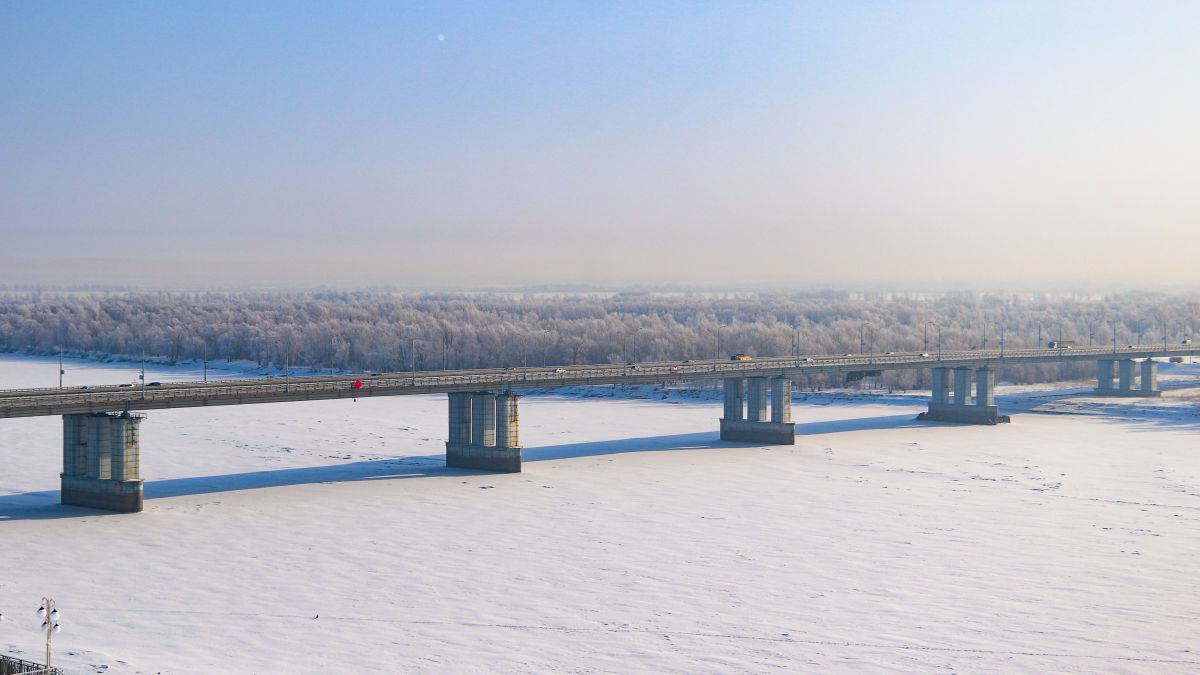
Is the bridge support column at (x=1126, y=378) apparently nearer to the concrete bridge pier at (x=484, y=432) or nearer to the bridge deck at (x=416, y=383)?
the bridge deck at (x=416, y=383)

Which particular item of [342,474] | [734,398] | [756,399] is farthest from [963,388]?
[342,474]

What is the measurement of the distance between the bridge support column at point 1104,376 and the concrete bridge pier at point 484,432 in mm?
84669

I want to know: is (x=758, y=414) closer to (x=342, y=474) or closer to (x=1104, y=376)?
(x=342, y=474)

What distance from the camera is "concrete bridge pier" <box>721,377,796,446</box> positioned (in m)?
93.6

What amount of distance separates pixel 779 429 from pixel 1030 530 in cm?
3693

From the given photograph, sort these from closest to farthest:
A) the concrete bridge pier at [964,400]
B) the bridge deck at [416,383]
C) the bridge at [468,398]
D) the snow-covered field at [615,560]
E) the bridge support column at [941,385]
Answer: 1. the snow-covered field at [615,560]
2. the bridge at [468,398]
3. the bridge deck at [416,383]
4. the concrete bridge pier at [964,400]
5. the bridge support column at [941,385]

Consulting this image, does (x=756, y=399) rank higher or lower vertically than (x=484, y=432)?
higher

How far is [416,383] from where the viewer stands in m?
79.2

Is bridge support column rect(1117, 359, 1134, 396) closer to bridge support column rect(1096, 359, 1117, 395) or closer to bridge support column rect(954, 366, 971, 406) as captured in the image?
bridge support column rect(1096, 359, 1117, 395)

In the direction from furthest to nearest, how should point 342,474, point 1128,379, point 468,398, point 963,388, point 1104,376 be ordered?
point 1104,376 → point 1128,379 → point 963,388 → point 468,398 → point 342,474

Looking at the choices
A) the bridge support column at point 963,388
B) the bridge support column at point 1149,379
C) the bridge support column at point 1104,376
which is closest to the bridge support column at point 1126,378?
the bridge support column at point 1104,376

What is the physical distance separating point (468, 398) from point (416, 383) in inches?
134

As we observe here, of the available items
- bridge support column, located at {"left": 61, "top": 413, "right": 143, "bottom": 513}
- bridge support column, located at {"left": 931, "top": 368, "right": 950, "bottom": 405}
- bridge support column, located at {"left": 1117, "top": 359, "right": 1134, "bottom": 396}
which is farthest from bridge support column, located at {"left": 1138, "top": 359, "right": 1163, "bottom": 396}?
bridge support column, located at {"left": 61, "top": 413, "right": 143, "bottom": 513}

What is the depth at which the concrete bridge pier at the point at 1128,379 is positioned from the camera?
447 ft
